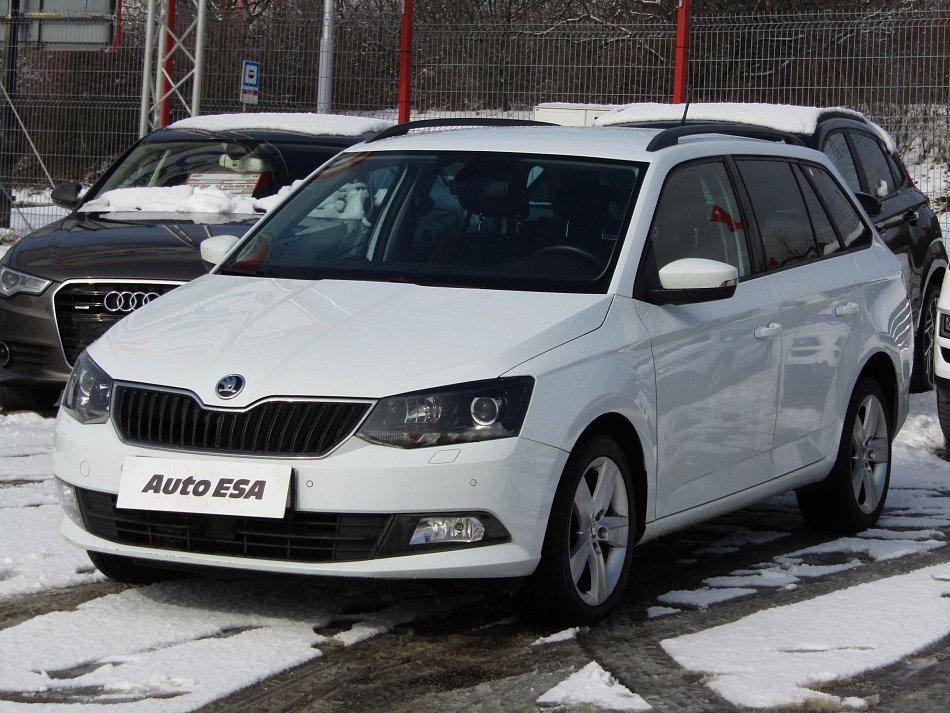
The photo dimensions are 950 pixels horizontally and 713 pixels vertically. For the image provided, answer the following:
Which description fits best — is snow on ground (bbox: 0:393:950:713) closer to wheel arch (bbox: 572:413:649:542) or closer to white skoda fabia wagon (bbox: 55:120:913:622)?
white skoda fabia wagon (bbox: 55:120:913:622)

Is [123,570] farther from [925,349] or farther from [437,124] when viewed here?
[925,349]

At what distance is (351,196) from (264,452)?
1733mm

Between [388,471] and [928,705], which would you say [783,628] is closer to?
[928,705]

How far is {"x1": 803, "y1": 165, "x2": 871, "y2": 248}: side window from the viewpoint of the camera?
6.98 m

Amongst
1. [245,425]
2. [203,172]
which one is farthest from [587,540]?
[203,172]

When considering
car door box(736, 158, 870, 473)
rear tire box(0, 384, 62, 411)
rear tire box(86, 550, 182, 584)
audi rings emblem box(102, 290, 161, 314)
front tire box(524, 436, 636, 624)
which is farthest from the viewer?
rear tire box(0, 384, 62, 411)

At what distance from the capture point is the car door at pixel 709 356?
538 centimetres

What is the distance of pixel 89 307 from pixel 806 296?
12.8 ft

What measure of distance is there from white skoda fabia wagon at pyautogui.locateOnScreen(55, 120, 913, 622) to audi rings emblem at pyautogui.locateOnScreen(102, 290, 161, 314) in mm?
2265

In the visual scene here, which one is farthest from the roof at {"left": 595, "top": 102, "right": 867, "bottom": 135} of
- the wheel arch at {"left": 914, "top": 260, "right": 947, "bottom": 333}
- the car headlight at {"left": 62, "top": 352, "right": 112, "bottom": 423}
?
the car headlight at {"left": 62, "top": 352, "right": 112, "bottom": 423}

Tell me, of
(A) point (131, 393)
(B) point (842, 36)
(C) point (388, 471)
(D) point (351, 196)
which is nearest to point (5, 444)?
(D) point (351, 196)

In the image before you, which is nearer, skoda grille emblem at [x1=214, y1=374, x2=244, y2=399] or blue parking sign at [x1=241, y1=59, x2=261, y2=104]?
skoda grille emblem at [x1=214, y1=374, x2=244, y2=399]

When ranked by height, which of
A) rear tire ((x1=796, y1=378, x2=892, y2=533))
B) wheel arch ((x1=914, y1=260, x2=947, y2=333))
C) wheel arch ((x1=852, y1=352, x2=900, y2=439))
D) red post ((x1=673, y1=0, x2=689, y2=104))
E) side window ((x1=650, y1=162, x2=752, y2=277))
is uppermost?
red post ((x1=673, y1=0, x2=689, y2=104))

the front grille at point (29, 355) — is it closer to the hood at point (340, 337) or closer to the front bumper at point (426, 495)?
the hood at point (340, 337)
